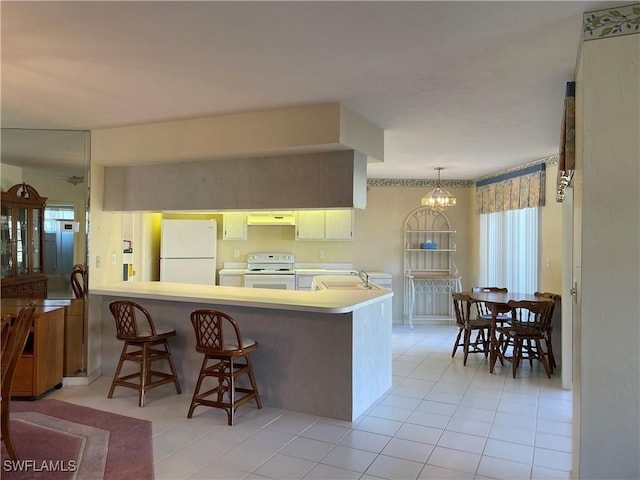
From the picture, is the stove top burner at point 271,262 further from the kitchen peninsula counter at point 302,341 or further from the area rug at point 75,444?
the area rug at point 75,444

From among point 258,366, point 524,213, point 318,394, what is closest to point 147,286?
point 258,366

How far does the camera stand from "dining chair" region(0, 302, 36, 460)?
103 inches

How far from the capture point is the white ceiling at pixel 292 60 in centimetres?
200

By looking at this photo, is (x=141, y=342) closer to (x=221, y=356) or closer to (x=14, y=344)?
(x=221, y=356)

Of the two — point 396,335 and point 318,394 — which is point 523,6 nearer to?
point 318,394

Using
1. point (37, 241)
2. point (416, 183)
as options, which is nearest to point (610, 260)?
point (37, 241)

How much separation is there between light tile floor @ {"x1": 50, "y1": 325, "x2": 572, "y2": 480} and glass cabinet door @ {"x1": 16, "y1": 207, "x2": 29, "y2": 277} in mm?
1182

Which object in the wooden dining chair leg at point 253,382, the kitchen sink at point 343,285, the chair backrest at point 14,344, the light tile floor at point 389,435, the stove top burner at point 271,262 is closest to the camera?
the chair backrest at point 14,344

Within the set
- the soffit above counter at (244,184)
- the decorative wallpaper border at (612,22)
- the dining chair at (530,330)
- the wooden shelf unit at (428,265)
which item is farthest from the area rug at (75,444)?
the wooden shelf unit at (428,265)

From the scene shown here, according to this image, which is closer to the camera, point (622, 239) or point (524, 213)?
point (622, 239)

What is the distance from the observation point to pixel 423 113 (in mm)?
3574

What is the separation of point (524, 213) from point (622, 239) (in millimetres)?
4315

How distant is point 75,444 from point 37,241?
6.95 ft

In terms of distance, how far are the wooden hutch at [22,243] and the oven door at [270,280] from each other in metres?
2.88
